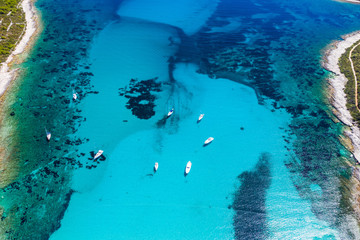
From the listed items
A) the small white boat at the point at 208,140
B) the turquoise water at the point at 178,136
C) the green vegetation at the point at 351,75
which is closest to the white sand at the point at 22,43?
the turquoise water at the point at 178,136

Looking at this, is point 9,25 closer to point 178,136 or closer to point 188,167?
point 178,136

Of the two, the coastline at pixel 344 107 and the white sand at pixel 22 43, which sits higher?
the white sand at pixel 22 43

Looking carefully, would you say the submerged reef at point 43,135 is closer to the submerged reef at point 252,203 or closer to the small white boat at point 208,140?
the small white boat at point 208,140

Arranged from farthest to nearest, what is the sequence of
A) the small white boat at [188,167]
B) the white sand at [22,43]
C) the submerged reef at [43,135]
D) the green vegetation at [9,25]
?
the green vegetation at [9,25] < the white sand at [22,43] < the small white boat at [188,167] < the submerged reef at [43,135]

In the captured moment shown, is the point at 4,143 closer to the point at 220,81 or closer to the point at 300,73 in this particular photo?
the point at 220,81

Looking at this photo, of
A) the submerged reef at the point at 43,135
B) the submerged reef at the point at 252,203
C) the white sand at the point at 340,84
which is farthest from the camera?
the white sand at the point at 340,84

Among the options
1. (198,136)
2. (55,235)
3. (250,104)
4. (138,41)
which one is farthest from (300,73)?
(55,235)
